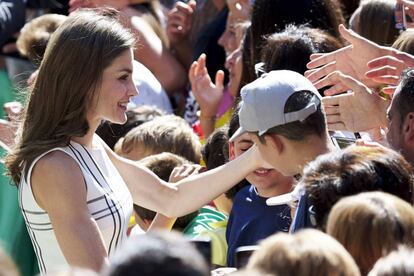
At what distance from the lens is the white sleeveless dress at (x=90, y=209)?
139 inches

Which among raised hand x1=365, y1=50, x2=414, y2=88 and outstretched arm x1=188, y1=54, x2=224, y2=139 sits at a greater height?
raised hand x1=365, y1=50, x2=414, y2=88

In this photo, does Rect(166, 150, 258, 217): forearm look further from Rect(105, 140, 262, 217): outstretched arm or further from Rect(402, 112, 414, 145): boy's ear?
Rect(402, 112, 414, 145): boy's ear

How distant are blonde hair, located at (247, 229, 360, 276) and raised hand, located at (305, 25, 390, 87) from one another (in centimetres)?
163

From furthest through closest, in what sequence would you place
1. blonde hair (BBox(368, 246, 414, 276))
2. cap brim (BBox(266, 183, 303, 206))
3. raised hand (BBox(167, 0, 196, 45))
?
raised hand (BBox(167, 0, 196, 45)), cap brim (BBox(266, 183, 303, 206)), blonde hair (BBox(368, 246, 414, 276))

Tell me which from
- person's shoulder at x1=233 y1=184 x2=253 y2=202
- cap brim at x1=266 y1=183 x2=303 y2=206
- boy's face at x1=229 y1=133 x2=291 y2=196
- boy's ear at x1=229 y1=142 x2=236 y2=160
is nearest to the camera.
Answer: cap brim at x1=266 y1=183 x2=303 y2=206

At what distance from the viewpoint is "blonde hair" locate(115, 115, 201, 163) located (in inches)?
205

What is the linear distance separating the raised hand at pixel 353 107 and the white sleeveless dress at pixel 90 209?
87 centimetres

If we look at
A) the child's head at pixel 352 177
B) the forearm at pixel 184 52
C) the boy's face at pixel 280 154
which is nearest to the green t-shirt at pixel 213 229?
the boy's face at pixel 280 154

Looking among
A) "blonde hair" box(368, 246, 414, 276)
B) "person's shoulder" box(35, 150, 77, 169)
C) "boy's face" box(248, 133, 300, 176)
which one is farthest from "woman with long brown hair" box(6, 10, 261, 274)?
"blonde hair" box(368, 246, 414, 276)

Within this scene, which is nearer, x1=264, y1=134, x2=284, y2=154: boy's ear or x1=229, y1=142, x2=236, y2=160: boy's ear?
x1=264, y1=134, x2=284, y2=154: boy's ear

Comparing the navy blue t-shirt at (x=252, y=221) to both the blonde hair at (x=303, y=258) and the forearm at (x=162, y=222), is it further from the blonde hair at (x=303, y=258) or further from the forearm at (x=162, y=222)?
the blonde hair at (x=303, y=258)

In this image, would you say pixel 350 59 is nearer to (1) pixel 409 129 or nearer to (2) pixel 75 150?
(1) pixel 409 129

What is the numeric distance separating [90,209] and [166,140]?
66.7 inches

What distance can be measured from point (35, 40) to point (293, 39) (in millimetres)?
1869
